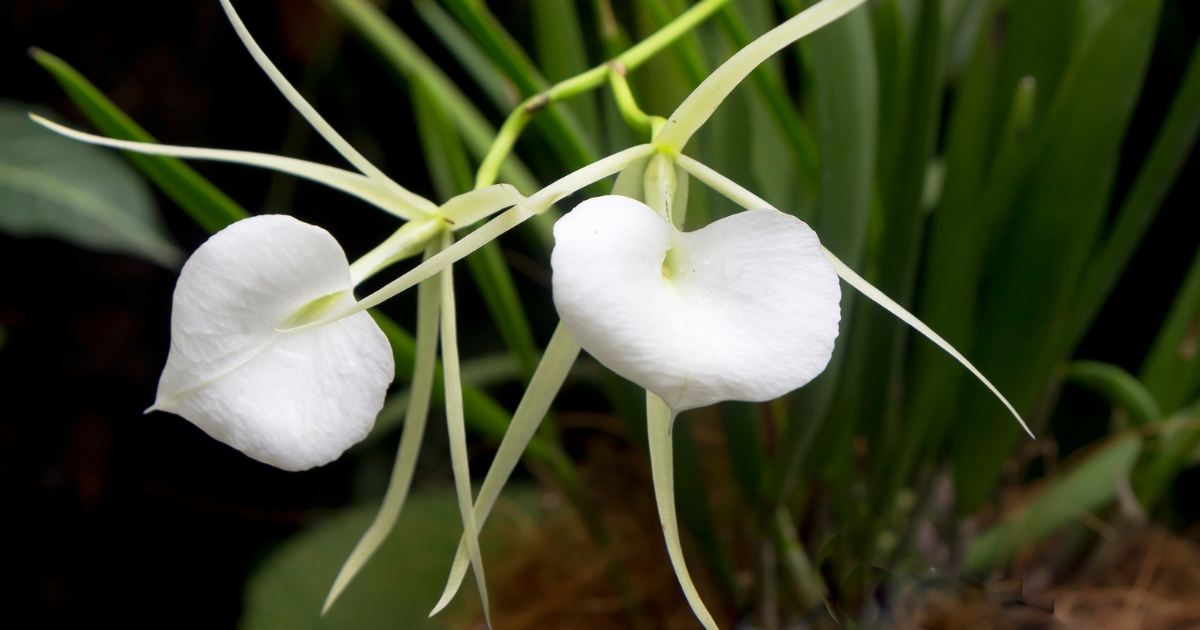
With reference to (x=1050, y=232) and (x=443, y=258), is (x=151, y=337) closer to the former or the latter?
(x=443, y=258)

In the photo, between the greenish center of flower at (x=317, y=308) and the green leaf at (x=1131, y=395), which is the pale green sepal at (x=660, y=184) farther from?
the green leaf at (x=1131, y=395)

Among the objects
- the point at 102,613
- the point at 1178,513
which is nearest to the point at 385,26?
the point at 102,613

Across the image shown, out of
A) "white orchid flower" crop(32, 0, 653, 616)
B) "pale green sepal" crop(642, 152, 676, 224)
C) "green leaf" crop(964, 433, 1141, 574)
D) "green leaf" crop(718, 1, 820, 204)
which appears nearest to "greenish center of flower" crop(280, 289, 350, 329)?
"white orchid flower" crop(32, 0, 653, 616)

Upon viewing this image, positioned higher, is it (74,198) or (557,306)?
(557,306)

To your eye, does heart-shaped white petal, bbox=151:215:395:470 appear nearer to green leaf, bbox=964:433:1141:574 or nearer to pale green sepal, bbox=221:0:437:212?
pale green sepal, bbox=221:0:437:212

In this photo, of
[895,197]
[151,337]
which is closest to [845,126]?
[895,197]

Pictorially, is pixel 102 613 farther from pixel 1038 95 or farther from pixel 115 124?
pixel 1038 95
